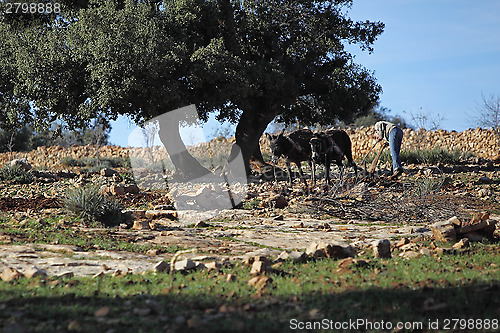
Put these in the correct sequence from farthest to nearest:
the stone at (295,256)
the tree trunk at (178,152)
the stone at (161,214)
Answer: the tree trunk at (178,152), the stone at (161,214), the stone at (295,256)

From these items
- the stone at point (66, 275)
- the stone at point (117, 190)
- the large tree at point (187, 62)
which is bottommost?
the stone at point (66, 275)

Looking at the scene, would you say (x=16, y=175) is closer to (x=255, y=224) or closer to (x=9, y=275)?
(x=255, y=224)

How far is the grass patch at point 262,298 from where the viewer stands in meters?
3.95

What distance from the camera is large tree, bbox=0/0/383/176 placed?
1617 centimetres

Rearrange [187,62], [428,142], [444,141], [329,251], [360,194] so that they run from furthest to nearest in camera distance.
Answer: [428,142], [444,141], [187,62], [360,194], [329,251]

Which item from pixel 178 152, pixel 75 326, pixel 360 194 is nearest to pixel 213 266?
pixel 75 326

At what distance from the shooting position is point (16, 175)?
688 inches

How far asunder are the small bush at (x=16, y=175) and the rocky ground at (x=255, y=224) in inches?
43.7

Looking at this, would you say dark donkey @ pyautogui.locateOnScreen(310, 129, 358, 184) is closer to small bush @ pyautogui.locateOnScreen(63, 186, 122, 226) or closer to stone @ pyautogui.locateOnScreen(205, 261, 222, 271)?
small bush @ pyautogui.locateOnScreen(63, 186, 122, 226)

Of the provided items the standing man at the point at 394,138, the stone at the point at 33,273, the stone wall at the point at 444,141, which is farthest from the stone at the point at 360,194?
the stone wall at the point at 444,141

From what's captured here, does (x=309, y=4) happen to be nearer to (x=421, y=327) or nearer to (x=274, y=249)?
(x=274, y=249)

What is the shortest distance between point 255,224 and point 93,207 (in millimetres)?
3137

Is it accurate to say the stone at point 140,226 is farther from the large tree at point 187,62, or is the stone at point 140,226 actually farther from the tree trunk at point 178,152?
the tree trunk at point 178,152

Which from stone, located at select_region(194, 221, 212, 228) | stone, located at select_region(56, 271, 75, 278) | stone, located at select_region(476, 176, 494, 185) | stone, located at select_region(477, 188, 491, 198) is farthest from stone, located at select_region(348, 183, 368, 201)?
stone, located at select_region(56, 271, 75, 278)
